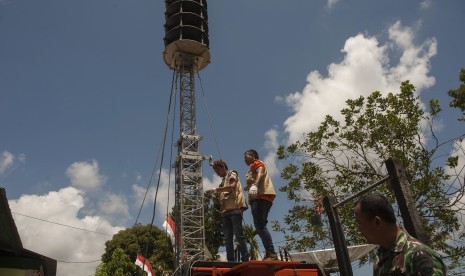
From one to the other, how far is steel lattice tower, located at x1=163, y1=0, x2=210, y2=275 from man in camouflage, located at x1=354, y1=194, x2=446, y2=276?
18.6m

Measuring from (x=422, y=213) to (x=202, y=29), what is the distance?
1702 centimetres

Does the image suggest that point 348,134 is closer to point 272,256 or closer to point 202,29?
point 272,256

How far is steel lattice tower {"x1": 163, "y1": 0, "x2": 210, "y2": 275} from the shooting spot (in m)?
20.6

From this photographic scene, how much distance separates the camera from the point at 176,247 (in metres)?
20.2

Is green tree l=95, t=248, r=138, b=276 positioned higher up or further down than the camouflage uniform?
higher up

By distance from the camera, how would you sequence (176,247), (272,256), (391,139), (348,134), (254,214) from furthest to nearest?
(176,247), (348,134), (391,139), (254,214), (272,256)

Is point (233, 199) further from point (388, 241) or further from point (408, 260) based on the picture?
point (408, 260)

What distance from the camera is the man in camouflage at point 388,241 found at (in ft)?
6.06

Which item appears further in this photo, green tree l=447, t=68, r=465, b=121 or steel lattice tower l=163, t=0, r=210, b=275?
steel lattice tower l=163, t=0, r=210, b=275

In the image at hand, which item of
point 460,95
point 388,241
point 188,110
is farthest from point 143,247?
point 388,241

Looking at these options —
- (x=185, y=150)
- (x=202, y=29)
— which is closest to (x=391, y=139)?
(x=185, y=150)

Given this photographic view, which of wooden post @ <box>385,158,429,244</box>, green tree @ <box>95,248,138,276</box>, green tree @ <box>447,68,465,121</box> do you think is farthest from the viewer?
green tree @ <box>95,248,138,276</box>

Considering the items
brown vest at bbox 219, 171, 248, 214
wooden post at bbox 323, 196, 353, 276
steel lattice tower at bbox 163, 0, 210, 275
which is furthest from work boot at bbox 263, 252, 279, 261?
steel lattice tower at bbox 163, 0, 210, 275

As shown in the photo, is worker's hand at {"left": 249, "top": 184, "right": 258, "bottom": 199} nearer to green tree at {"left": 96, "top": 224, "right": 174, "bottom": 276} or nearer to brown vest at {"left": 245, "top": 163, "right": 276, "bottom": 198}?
brown vest at {"left": 245, "top": 163, "right": 276, "bottom": 198}
